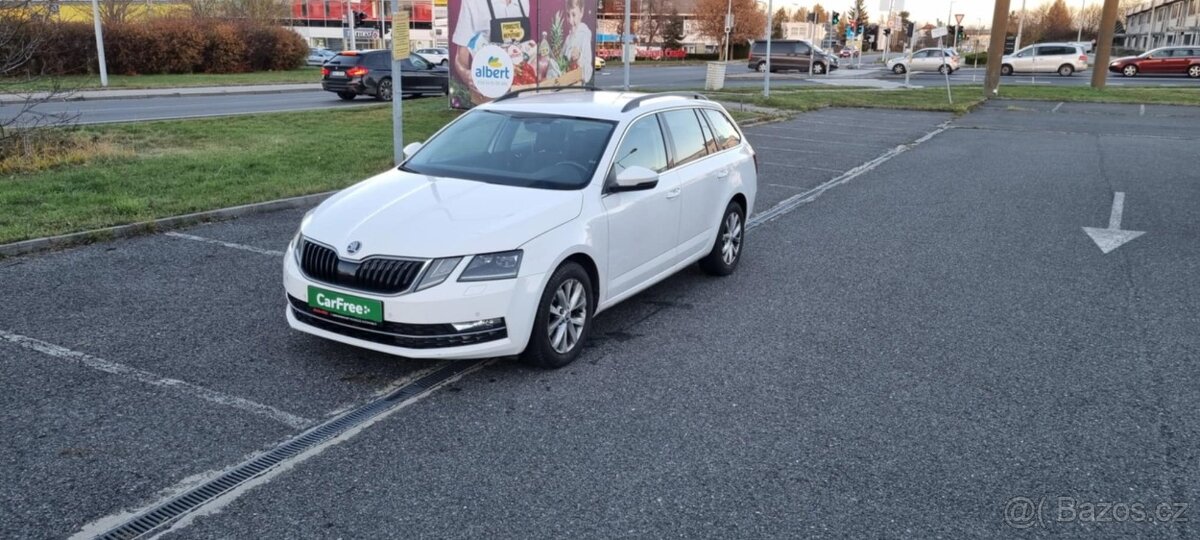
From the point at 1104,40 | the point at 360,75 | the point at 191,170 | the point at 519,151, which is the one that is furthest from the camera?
the point at 1104,40

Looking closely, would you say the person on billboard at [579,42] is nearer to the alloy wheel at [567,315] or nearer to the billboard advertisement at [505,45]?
the billboard advertisement at [505,45]

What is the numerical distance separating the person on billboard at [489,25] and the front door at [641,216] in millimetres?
12691

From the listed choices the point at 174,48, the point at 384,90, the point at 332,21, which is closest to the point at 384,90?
the point at 384,90

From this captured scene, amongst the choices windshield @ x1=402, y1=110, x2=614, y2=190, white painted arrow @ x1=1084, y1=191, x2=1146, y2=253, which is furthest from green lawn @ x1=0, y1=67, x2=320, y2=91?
white painted arrow @ x1=1084, y1=191, x2=1146, y2=253

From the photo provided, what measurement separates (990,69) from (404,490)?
1254 inches

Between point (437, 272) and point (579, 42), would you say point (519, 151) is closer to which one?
point (437, 272)

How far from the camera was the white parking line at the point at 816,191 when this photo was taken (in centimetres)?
1006

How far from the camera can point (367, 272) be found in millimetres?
4867

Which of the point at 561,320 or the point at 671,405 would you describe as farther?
the point at 561,320

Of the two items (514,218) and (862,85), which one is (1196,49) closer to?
(862,85)

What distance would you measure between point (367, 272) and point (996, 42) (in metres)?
30.5

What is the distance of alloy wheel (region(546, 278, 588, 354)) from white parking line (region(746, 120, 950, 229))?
3.90 meters

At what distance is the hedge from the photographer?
33125 millimetres

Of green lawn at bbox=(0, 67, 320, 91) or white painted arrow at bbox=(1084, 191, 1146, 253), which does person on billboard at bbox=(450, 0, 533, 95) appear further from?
green lawn at bbox=(0, 67, 320, 91)
